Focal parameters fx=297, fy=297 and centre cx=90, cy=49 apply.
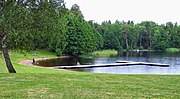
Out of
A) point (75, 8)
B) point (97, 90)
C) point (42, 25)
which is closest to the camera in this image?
point (97, 90)

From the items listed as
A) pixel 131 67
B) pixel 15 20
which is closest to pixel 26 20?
pixel 15 20

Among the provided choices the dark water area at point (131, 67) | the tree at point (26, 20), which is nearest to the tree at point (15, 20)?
the tree at point (26, 20)

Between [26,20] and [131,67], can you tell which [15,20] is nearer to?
[26,20]

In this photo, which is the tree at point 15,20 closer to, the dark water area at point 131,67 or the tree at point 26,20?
the tree at point 26,20

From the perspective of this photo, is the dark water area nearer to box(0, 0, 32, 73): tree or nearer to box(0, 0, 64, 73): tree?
box(0, 0, 64, 73): tree

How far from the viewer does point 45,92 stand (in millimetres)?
12594

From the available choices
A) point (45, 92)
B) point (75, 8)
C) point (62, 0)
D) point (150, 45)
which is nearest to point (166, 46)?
point (150, 45)

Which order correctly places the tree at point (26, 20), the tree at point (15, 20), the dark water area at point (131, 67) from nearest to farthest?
the tree at point (15, 20) < the tree at point (26, 20) < the dark water area at point (131, 67)

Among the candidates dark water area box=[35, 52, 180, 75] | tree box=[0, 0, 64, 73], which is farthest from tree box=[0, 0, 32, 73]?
dark water area box=[35, 52, 180, 75]

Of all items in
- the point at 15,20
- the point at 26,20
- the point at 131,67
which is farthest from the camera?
the point at 131,67

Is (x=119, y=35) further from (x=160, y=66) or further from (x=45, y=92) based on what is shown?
(x=45, y=92)

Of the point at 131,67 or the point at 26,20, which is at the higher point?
the point at 26,20

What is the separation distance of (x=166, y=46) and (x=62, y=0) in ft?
369

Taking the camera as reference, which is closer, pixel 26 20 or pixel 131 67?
pixel 26 20
